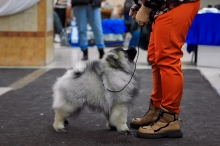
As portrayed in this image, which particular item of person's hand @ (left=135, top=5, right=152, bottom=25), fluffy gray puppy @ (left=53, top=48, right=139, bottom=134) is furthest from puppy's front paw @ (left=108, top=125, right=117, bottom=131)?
person's hand @ (left=135, top=5, right=152, bottom=25)

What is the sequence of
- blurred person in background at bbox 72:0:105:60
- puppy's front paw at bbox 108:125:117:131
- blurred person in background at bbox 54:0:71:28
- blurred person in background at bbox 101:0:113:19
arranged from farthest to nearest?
blurred person in background at bbox 101:0:113:19, blurred person in background at bbox 54:0:71:28, blurred person in background at bbox 72:0:105:60, puppy's front paw at bbox 108:125:117:131

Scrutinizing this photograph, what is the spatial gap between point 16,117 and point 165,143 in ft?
4.04

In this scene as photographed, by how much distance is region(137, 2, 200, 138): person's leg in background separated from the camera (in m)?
2.36

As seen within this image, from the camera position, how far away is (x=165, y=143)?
2414 mm

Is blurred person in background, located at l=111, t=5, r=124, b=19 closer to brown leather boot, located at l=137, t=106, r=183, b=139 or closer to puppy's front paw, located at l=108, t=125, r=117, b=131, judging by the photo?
puppy's front paw, located at l=108, t=125, r=117, b=131

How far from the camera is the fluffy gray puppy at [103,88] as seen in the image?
2.51 m

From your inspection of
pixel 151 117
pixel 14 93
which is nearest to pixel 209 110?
pixel 151 117

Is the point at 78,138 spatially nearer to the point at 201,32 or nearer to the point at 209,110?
the point at 209,110

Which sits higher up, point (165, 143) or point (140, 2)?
point (140, 2)

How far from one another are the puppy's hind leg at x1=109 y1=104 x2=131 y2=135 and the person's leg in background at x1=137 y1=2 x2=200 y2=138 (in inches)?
4.4

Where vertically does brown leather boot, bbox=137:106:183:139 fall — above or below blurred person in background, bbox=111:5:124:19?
below

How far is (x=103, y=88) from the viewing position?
8.25ft

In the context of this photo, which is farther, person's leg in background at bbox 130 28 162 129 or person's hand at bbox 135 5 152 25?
person's leg in background at bbox 130 28 162 129

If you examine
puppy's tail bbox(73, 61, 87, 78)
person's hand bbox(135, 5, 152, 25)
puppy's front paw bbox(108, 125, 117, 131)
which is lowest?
puppy's front paw bbox(108, 125, 117, 131)
